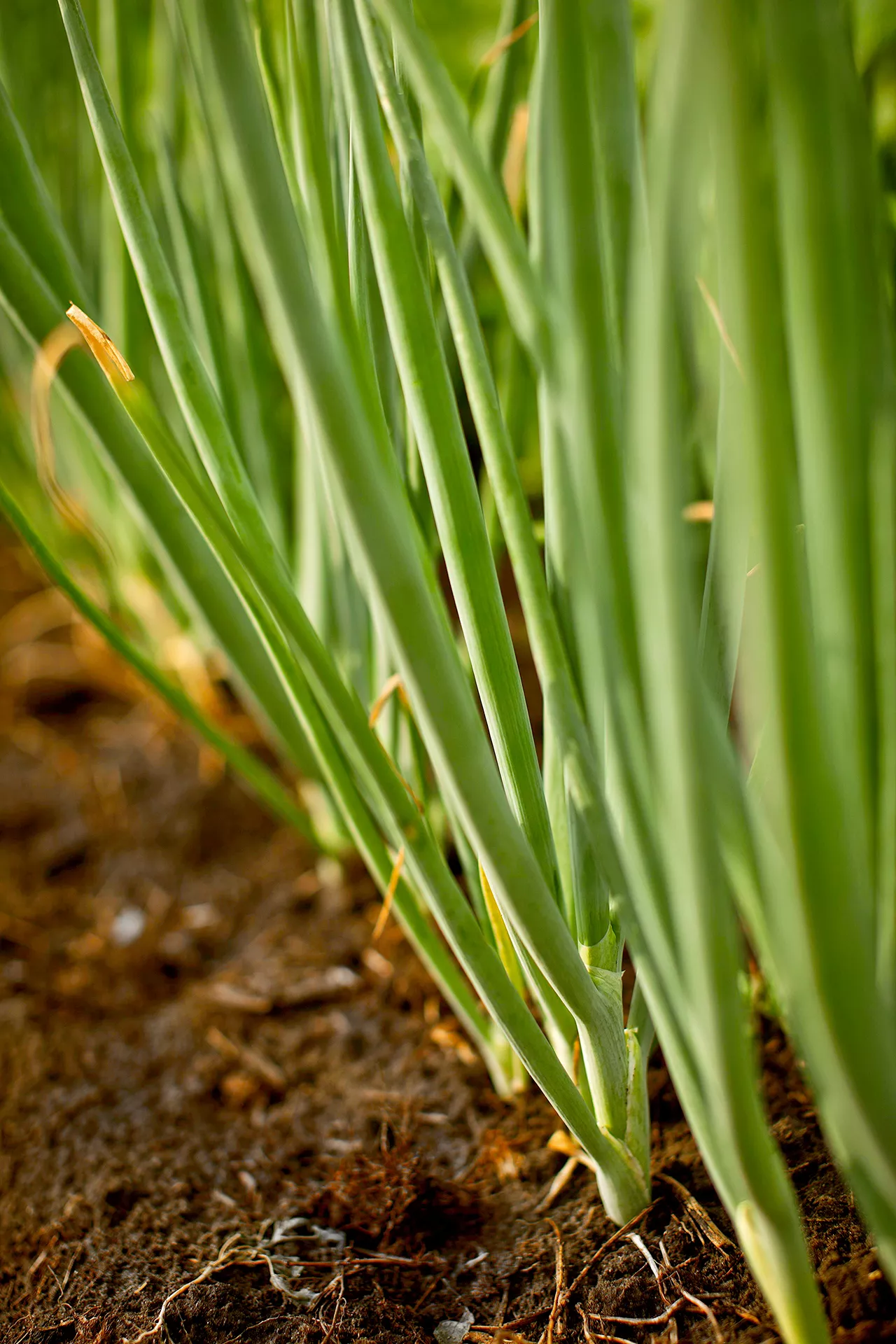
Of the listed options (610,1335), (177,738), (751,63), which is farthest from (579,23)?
(177,738)

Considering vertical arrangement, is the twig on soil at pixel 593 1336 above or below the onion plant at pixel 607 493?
below

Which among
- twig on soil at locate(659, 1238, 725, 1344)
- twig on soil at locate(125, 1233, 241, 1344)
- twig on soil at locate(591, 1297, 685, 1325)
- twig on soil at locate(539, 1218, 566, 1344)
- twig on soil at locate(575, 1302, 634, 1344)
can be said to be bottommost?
twig on soil at locate(539, 1218, 566, 1344)

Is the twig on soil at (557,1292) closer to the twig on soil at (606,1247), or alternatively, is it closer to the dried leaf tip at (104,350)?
the twig on soil at (606,1247)

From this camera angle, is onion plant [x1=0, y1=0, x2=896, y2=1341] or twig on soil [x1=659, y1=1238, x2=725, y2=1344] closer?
onion plant [x1=0, y1=0, x2=896, y2=1341]

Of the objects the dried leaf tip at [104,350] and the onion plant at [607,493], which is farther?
the dried leaf tip at [104,350]

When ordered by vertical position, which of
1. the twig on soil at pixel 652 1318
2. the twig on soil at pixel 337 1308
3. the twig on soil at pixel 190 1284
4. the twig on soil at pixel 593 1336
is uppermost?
the twig on soil at pixel 190 1284

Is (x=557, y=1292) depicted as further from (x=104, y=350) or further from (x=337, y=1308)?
(x=104, y=350)

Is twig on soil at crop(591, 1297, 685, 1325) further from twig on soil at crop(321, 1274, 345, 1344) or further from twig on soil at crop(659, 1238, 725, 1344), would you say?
twig on soil at crop(321, 1274, 345, 1344)

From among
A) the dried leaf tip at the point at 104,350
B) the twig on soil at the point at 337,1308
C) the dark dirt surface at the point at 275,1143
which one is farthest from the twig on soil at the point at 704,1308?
the dried leaf tip at the point at 104,350

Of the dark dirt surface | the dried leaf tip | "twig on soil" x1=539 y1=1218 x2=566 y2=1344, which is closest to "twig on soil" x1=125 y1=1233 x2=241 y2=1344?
the dark dirt surface
